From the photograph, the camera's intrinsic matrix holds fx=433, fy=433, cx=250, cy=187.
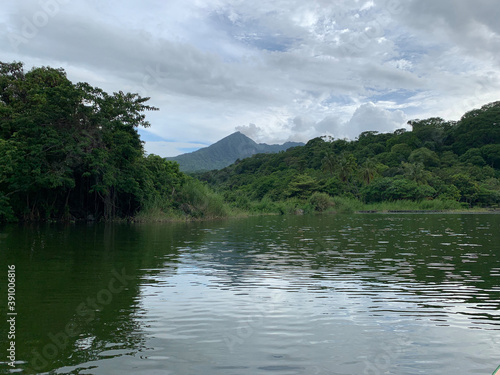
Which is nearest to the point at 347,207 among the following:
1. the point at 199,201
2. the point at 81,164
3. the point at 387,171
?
the point at 387,171

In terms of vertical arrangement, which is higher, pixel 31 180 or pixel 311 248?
pixel 31 180

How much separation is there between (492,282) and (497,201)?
8325 cm

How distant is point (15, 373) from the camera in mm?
4691

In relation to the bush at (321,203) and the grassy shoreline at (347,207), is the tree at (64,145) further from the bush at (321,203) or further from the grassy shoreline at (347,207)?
the bush at (321,203)

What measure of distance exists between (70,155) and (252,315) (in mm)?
27199

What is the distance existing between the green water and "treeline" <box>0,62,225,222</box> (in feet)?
58.0

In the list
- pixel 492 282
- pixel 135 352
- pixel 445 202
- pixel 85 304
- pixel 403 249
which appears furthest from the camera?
pixel 445 202

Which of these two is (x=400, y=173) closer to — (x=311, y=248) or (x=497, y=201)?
(x=497, y=201)

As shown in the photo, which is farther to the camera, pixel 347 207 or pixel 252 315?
pixel 347 207

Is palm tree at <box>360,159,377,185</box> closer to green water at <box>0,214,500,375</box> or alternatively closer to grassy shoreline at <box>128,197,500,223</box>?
grassy shoreline at <box>128,197,500,223</box>

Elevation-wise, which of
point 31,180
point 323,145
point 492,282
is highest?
point 323,145

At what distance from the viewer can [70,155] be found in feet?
101

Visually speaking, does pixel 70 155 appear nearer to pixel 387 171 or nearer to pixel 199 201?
pixel 199 201

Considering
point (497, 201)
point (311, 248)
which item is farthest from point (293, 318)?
point (497, 201)
